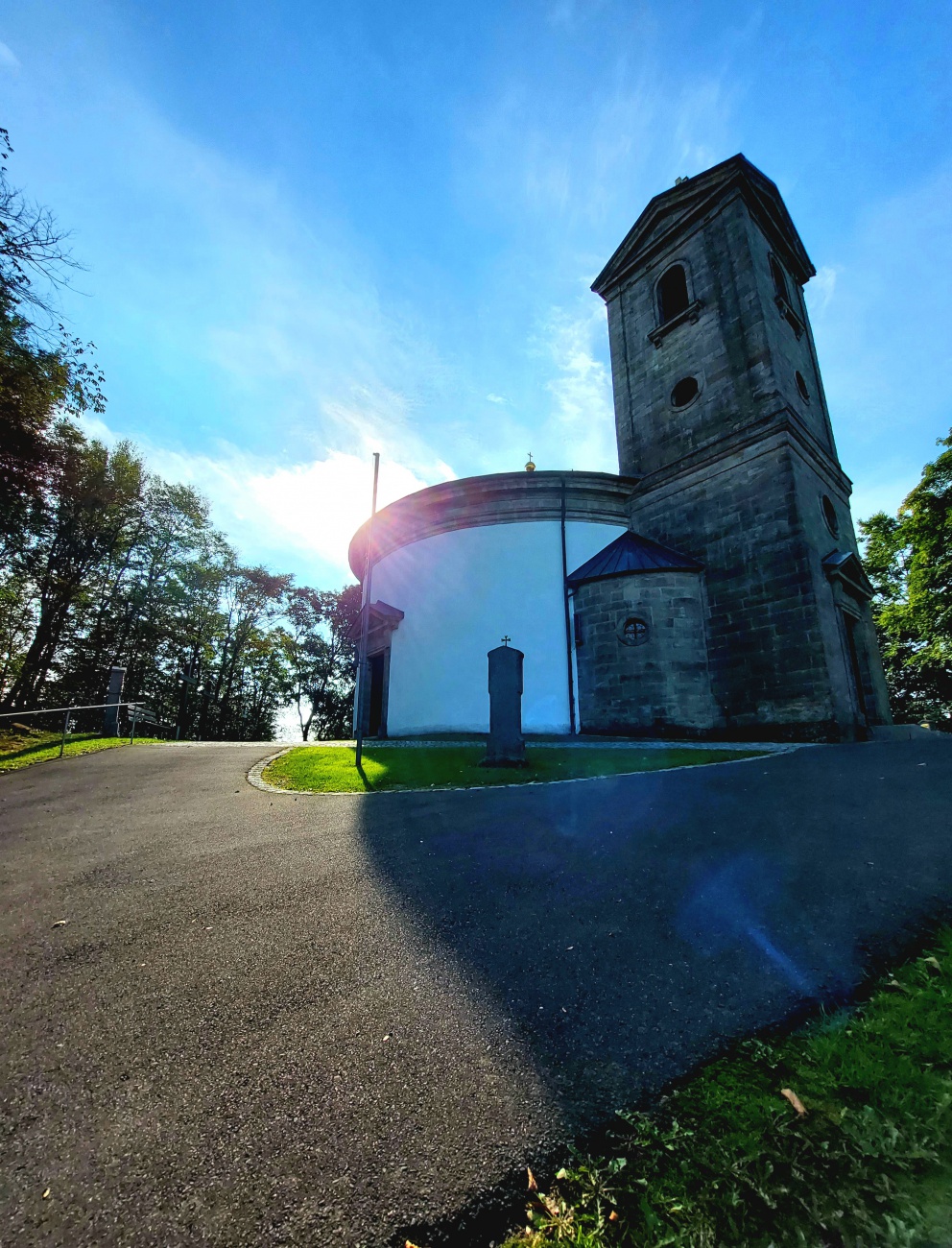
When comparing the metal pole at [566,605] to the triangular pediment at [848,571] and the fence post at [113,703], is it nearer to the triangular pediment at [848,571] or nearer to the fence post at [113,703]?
the triangular pediment at [848,571]

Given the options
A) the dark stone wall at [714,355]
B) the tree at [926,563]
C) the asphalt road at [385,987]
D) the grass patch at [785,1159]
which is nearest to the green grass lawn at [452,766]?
the asphalt road at [385,987]

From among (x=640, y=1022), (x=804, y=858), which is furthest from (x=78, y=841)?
(x=804, y=858)

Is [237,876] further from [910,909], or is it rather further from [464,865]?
[910,909]

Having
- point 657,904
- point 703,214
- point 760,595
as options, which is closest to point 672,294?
point 703,214

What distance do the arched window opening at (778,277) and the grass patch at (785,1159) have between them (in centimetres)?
2079

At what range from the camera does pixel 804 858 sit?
11.7 ft

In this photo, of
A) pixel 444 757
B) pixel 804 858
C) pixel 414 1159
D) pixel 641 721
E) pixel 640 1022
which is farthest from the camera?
pixel 641 721

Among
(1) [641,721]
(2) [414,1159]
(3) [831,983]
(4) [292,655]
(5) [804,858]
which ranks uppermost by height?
(4) [292,655]

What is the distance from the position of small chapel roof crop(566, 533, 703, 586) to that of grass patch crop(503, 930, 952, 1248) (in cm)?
1278

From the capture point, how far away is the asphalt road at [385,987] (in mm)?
1417

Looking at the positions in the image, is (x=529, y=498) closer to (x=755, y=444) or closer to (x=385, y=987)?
(x=755, y=444)

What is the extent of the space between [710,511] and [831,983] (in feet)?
46.3

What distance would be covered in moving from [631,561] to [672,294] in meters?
11.1

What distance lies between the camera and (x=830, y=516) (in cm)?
1471
